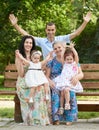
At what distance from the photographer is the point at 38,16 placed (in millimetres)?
27422

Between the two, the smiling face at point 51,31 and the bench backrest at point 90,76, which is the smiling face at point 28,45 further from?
the bench backrest at point 90,76

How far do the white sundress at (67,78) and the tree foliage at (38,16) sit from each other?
1617 centimetres

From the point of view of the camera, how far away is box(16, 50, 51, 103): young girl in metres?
8.22

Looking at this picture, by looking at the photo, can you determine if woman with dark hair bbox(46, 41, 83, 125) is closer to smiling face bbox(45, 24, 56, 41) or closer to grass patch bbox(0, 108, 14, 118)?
smiling face bbox(45, 24, 56, 41)

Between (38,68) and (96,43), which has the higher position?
(96,43)

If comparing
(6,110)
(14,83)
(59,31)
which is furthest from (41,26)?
(14,83)

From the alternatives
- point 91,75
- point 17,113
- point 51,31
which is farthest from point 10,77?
point 91,75

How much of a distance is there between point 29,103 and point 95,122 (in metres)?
1.31

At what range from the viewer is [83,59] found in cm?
2578

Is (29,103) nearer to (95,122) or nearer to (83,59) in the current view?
(95,122)

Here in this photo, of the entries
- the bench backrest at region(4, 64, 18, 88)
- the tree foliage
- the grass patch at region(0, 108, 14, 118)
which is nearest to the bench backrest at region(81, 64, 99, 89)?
the bench backrest at region(4, 64, 18, 88)

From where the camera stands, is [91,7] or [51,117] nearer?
[51,117]

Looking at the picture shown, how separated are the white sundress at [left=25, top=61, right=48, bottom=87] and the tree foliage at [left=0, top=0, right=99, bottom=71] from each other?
638 inches

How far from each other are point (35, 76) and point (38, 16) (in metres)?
19.4
